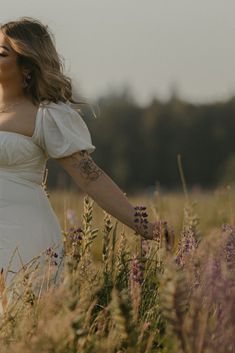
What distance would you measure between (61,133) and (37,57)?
447 mm

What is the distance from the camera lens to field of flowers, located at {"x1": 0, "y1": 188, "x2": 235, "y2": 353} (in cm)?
265

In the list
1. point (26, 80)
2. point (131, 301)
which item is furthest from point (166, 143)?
point (131, 301)

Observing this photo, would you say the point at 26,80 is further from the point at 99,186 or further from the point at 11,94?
the point at 99,186

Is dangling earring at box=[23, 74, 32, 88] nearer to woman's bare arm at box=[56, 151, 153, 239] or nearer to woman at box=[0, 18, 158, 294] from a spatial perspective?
woman at box=[0, 18, 158, 294]

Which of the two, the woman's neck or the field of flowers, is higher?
the woman's neck

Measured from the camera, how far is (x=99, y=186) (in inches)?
182

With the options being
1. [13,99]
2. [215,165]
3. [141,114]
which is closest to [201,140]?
[215,165]

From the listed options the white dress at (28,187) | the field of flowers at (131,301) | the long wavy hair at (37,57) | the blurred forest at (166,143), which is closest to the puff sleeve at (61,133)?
the white dress at (28,187)

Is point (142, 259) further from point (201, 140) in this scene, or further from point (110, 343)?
point (201, 140)

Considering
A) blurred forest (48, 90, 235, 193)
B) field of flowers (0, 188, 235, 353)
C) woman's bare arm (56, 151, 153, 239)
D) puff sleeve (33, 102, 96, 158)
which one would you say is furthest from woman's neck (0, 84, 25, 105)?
blurred forest (48, 90, 235, 193)

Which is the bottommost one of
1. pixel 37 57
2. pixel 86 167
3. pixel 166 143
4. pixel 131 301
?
pixel 166 143

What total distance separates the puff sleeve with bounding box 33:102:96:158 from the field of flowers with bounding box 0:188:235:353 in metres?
0.29

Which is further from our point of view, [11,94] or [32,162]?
[11,94]

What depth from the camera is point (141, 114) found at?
82.4m
